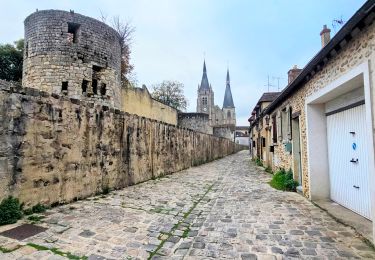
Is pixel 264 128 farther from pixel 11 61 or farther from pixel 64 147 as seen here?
pixel 11 61

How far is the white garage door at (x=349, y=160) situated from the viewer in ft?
14.9

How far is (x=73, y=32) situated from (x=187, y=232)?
1336cm

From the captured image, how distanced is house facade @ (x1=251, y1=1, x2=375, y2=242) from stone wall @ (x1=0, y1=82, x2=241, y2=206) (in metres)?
5.28

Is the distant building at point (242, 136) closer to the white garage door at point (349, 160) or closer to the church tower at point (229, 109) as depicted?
the church tower at point (229, 109)

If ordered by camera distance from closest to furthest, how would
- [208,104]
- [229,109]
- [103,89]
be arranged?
[103,89], [208,104], [229,109]

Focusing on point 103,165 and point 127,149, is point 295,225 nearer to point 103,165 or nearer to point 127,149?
point 103,165

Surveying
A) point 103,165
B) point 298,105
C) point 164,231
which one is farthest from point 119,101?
point 164,231

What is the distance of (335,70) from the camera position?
4594mm

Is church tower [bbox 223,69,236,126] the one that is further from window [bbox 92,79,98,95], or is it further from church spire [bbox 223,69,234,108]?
window [bbox 92,79,98,95]

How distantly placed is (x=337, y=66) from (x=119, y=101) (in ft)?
44.1

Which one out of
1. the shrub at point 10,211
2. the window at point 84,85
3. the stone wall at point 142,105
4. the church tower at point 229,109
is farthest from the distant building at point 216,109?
the shrub at point 10,211

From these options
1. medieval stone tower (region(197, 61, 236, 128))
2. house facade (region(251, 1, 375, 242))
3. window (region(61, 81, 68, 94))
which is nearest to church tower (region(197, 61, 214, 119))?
medieval stone tower (region(197, 61, 236, 128))

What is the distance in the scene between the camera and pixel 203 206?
19.1 feet

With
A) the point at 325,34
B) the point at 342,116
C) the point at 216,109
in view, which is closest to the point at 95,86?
the point at 325,34
